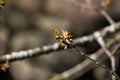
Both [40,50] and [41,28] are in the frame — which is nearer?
[40,50]

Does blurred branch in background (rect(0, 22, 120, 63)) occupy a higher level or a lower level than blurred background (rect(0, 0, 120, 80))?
lower

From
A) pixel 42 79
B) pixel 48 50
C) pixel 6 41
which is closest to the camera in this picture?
pixel 48 50

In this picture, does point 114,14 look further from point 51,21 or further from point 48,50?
point 48,50

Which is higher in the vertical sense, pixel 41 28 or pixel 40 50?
pixel 41 28

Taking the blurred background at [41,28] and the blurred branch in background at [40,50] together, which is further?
the blurred background at [41,28]

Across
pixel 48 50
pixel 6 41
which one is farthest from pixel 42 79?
pixel 48 50

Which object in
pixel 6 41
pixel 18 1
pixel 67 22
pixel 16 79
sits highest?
pixel 18 1

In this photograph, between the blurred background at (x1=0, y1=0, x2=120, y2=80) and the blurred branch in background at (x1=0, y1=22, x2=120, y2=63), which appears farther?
the blurred background at (x1=0, y1=0, x2=120, y2=80)

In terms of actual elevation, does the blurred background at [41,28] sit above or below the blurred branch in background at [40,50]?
above
